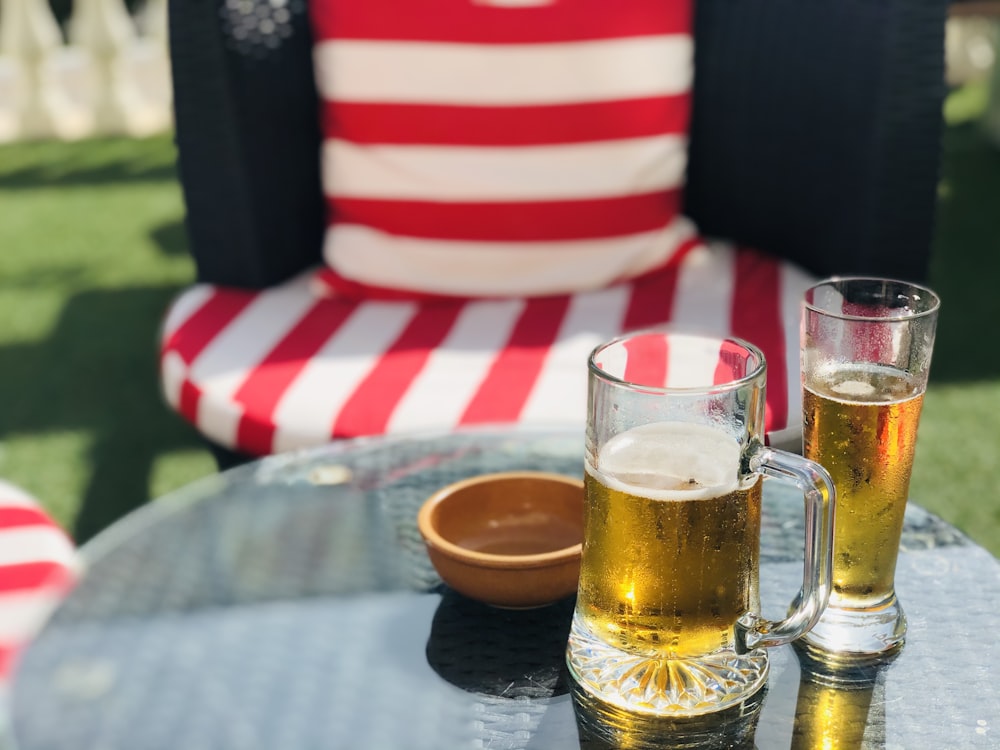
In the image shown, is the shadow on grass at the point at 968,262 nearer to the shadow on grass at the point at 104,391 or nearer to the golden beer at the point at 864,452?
the shadow on grass at the point at 104,391

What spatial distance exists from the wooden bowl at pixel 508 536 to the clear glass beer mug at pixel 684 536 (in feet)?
0.26

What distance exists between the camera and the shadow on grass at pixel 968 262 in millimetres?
2602

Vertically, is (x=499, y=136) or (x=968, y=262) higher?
(x=499, y=136)

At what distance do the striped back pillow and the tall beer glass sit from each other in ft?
2.86

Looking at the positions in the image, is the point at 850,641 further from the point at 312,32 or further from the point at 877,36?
the point at 312,32

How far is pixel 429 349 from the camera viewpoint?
1465 mm

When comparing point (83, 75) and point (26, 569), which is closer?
point (26, 569)

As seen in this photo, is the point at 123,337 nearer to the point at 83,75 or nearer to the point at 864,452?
the point at 83,75

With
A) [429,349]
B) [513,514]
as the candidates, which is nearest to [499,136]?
[429,349]

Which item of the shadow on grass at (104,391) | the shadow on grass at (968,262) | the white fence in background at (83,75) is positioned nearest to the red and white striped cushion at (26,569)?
the shadow on grass at (104,391)

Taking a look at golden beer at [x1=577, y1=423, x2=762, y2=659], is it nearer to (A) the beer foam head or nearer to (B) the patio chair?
(A) the beer foam head

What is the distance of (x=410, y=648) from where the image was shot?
806mm

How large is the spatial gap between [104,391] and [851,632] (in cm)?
215

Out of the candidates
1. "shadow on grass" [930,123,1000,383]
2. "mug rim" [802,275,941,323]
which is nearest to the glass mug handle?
"mug rim" [802,275,941,323]
